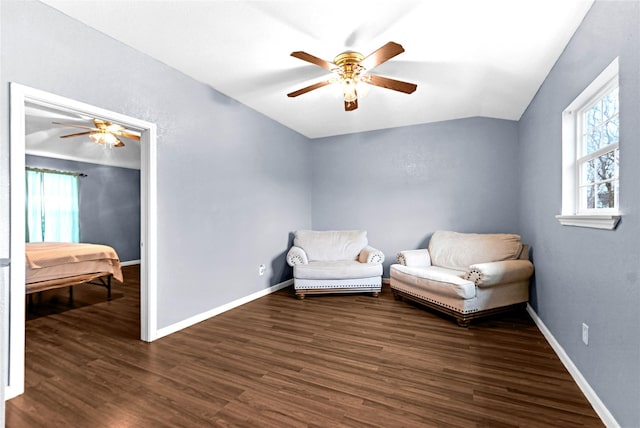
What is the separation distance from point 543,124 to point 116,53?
385 centimetres

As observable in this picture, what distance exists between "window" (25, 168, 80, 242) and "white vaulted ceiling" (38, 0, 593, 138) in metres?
4.64

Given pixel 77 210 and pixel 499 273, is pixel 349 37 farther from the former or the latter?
pixel 77 210

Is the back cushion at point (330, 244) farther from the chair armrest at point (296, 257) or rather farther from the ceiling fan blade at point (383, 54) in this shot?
the ceiling fan blade at point (383, 54)

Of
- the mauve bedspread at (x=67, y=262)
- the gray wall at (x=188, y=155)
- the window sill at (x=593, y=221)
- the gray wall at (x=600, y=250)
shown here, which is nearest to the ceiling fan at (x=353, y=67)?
the gray wall at (x=600, y=250)

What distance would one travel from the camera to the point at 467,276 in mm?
3051

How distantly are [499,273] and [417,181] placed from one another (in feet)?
6.63

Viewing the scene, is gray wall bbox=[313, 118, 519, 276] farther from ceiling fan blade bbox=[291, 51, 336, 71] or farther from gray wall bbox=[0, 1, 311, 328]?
ceiling fan blade bbox=[291, 51, 336, 71]

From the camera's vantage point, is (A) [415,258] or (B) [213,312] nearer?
(B) [213,312]

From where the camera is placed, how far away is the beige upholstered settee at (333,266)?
3965mm

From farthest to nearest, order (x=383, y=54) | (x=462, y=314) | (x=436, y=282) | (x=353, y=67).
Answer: (x=436, y=282), (x=462, y=314), (x=353, y=67), (x=383, y=54)

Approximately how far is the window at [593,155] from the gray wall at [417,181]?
77.3 inches

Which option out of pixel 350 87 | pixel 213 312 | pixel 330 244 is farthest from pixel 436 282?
pixel 213 312

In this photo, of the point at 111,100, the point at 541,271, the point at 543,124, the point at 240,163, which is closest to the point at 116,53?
the point at 111,100

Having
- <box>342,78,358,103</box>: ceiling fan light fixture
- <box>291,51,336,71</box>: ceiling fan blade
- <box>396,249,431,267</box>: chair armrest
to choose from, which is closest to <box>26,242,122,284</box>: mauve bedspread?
<box>291,51,336,71</box>: ceiling fan blade
